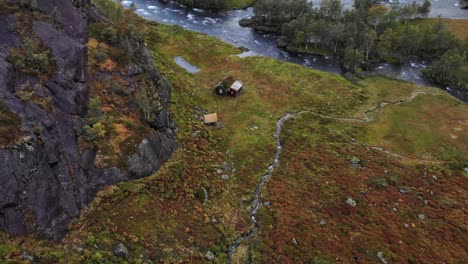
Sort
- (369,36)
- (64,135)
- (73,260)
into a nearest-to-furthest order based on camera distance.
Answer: (73,260) < (64,135) < (369,36)

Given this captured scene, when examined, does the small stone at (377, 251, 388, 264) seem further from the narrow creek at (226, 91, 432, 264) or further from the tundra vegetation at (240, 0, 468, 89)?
the tundra vegetation at (240, 0, 468, 89)

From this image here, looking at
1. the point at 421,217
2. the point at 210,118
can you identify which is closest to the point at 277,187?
the point at 210,118

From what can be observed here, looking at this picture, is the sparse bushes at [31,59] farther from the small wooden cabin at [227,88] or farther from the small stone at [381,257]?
the small stone at [381,257]

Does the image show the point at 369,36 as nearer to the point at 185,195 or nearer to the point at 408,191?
the point at 408,191

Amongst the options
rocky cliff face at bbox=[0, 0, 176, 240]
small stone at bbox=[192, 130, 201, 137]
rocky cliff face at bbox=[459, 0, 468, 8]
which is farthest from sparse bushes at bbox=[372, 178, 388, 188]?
rocky cliff face at bbox=[459, 0, 468, 8]

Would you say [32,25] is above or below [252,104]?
above

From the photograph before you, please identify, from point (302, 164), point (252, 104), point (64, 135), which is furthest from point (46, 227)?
point (252, 104)

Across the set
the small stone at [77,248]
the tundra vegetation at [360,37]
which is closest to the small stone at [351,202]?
the small stone at [77,248]
